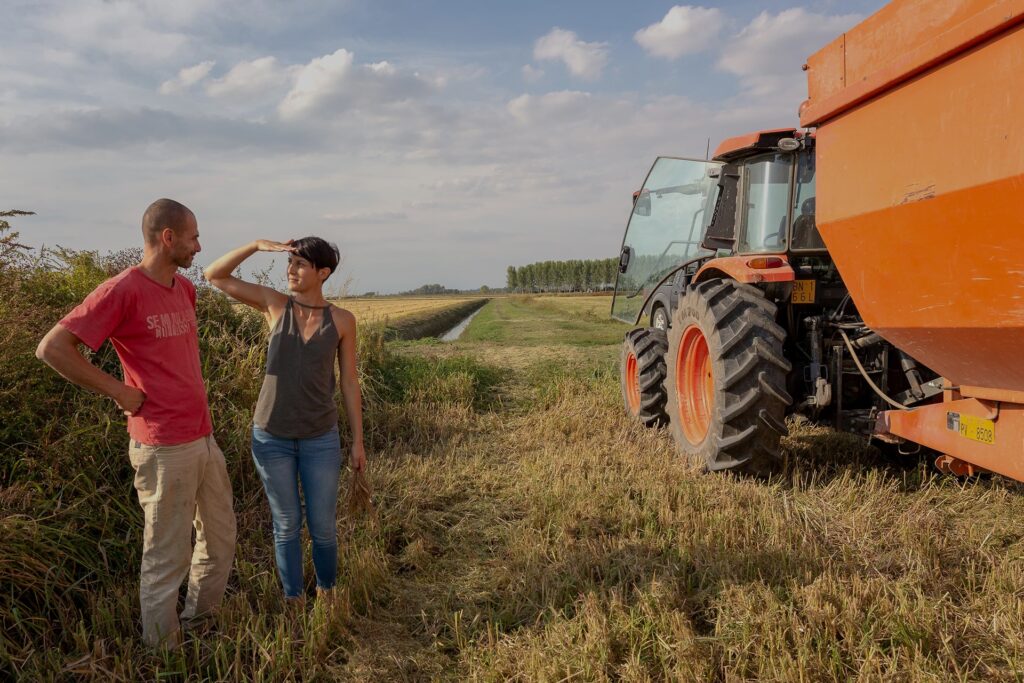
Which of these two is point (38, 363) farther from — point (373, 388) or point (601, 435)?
point (601, 435)

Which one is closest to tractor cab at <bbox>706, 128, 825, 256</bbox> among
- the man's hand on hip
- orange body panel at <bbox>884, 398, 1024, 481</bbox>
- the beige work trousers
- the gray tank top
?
orange body panel at <bbox>884, 398, 1024, 481</bbox>

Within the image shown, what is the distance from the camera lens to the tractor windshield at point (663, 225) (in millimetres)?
5453

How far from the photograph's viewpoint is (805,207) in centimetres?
441

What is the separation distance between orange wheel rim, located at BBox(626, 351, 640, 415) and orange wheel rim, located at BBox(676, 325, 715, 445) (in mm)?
1209

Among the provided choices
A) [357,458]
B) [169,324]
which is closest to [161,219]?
[169,324]

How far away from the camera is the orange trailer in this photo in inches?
91.7

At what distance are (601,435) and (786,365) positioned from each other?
1.88m

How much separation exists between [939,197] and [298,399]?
99.1 inches

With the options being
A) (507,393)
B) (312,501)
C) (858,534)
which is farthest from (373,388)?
(858,534)

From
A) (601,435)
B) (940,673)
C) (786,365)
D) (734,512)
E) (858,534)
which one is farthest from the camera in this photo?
(601,435)

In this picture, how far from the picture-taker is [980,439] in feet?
9.58

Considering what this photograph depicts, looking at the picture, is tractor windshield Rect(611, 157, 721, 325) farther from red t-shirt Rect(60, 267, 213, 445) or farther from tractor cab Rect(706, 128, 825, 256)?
red t-shirt Rect(60, 267, 213, 445)

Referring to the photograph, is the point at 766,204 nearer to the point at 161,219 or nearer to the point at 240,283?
the point at 240,283

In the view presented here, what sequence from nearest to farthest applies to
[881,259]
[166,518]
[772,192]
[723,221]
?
[166,518] → [881,259] → [772,192] → [723,221]
